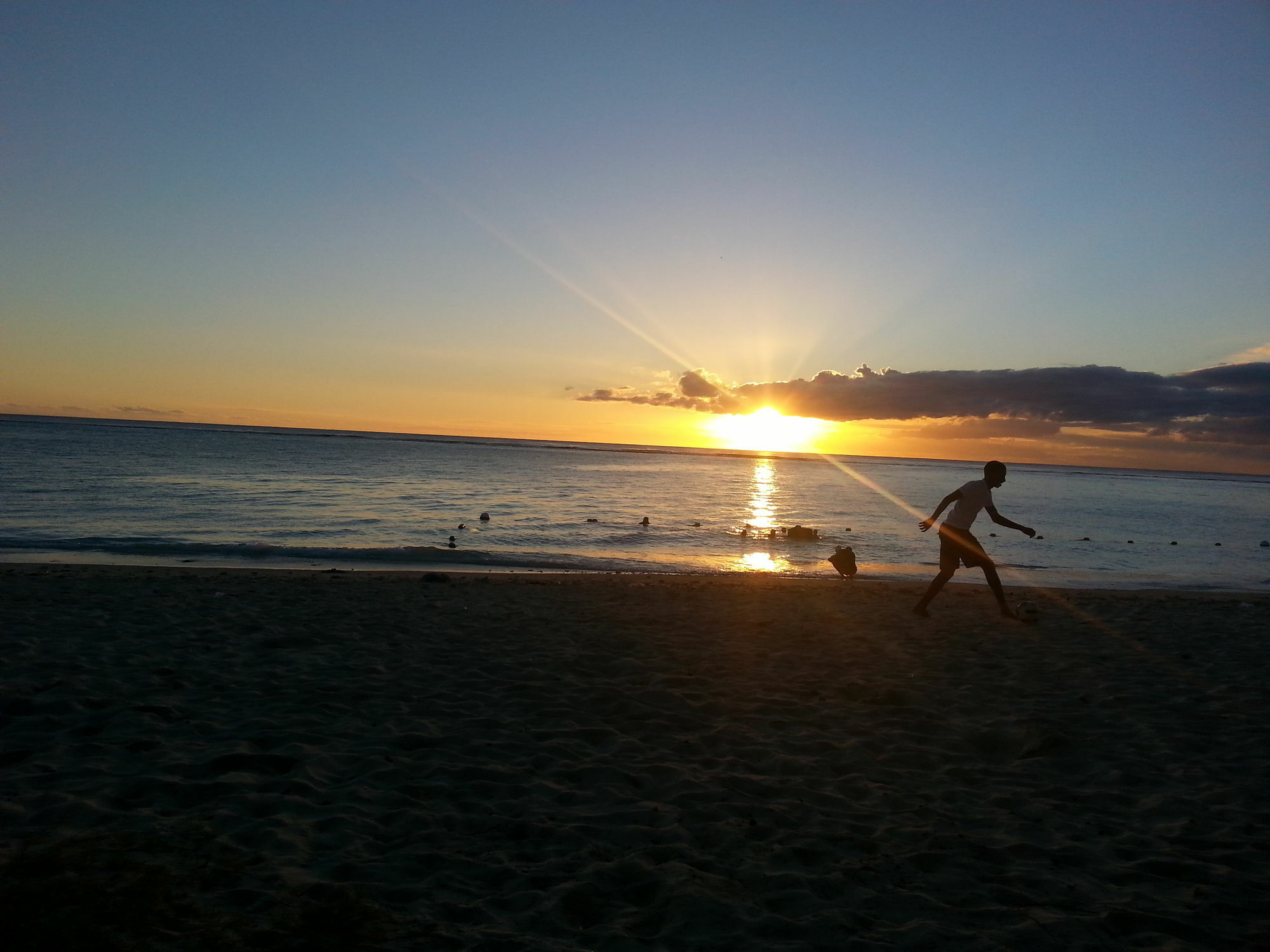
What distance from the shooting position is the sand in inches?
141

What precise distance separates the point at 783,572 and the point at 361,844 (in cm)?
1475

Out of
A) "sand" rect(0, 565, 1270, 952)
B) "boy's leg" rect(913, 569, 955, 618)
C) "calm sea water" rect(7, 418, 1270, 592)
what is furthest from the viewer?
"calm sea water" rect(7, 418, 1270, 592)

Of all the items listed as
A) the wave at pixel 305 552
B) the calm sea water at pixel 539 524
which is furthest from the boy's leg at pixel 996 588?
the wave at pixel 305 552

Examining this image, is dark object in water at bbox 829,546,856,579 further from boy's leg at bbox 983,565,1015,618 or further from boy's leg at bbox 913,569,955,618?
boy's leg at bbox 983,565,1015,618

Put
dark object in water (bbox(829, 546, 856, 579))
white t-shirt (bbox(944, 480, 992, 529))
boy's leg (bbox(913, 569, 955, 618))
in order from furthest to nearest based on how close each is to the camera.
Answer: dark object in water (bbox(829, 546, 856, 579))
boy's leg (bbox(913, 569, 955, 618))
white t-shirt (bbox(944, 480, 992, 529))

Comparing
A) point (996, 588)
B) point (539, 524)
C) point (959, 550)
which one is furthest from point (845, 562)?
point (539, 524)

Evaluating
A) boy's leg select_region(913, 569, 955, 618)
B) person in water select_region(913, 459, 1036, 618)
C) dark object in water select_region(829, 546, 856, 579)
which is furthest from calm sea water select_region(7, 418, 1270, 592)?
person in water select_region(913, 459, 1036, 618)

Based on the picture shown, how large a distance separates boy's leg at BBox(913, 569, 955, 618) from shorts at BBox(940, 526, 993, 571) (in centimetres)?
9

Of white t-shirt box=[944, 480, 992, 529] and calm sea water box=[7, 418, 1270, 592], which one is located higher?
white t-shirt box=[944, 480, 992, 529]

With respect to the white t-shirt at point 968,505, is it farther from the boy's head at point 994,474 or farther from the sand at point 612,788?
the sand at point 612,788

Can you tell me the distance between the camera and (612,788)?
5.07 metres

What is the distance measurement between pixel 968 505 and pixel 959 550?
0.67 metres

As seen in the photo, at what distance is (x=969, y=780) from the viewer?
17.7 feet

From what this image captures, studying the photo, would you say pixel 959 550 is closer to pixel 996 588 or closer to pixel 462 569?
pixel 996 588
